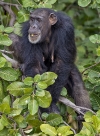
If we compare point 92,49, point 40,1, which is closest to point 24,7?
point 40,1

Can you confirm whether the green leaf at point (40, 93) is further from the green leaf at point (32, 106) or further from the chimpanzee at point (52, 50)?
the chimpanzee at point (52, 50)

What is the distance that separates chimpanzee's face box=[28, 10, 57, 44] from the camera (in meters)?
6.67

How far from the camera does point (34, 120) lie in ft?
18.7

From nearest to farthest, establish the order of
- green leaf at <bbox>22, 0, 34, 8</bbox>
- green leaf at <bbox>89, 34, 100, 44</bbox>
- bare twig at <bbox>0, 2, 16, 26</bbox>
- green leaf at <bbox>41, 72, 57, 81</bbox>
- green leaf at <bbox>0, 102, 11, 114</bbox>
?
green leaf at <bbox>0, 102, 11, 114</bbox> → green leaf at <bbox>41, 72, 57, 81</bbox> → green leaf at <bbox>89, 34, 100, 44</bbox> → green leaf at <bbox>22, 0, 34, 8</bbox> → bare twig at <bbox>0, 2, 16, 26</bbox>

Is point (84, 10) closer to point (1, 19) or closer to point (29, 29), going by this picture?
point (1, 19)

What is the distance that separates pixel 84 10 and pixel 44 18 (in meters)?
4.01

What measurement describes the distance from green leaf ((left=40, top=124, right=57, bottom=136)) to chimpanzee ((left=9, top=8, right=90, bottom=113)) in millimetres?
1212

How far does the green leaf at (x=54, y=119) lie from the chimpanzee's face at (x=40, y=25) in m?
1.26

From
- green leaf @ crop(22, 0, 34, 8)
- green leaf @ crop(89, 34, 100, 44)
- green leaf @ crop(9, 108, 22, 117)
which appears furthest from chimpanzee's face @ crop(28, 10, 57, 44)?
green leaf @ crop(9, 108, 22, 117)

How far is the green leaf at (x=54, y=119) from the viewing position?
5.76 metres

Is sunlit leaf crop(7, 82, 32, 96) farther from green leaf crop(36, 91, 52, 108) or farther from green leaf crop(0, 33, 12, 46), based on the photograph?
green leaf crop(0, 33, 12, 46)

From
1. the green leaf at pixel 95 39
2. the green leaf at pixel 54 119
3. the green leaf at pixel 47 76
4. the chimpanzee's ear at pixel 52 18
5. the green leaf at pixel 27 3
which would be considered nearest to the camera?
the green leaf at pixel 47 76

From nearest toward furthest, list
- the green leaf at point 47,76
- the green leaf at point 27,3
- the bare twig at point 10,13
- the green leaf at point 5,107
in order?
the green leaf at point 5,107 → the green leaf at point 47,76 → the green leaf at point 27,3 → the bare twig at point 10,13

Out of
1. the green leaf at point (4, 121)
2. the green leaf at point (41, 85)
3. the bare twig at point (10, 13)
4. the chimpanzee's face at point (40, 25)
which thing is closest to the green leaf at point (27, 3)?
the chimpanzee's face at point (40, 25)
